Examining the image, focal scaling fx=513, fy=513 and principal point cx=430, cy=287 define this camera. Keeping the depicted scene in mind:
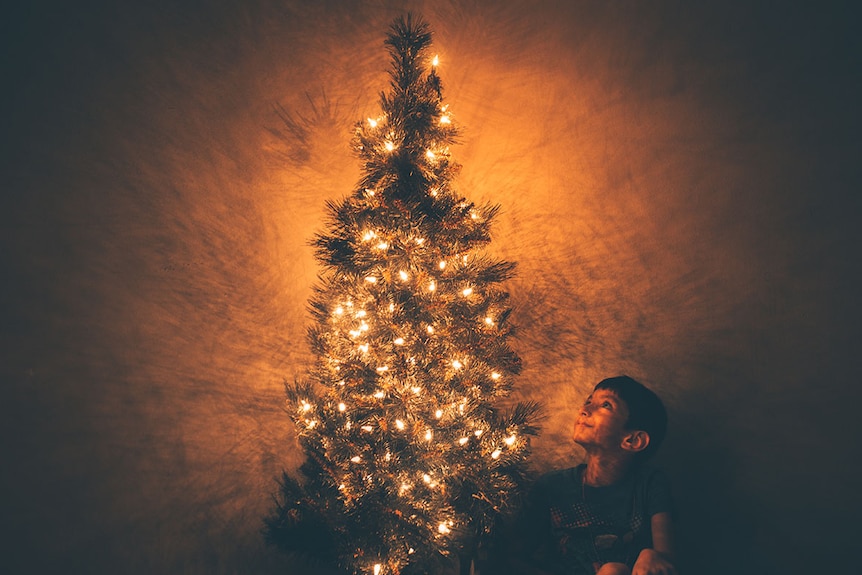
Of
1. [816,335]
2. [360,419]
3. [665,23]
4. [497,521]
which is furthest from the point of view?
[665,23]

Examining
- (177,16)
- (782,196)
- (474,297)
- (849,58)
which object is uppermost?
(177,16)

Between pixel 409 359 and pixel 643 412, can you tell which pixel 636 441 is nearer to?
pixel 643 412

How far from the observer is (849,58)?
188 cm

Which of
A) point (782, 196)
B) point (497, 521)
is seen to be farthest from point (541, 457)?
point (782, 196)

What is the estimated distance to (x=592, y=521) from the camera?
1.72m

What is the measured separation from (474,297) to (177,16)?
1681mm

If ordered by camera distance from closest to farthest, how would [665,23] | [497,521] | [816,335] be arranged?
[497,521] < [816,335] < [665,23]

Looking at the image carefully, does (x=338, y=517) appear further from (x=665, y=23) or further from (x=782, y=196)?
(x=665, y=23)

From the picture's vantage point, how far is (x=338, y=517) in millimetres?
1617

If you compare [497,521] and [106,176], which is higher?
[106,176]

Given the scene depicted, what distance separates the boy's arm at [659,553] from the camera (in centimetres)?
155

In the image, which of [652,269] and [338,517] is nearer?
[338,517]

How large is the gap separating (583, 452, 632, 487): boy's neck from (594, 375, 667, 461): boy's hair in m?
0.05

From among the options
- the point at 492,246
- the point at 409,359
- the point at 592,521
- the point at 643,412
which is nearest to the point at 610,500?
the point at 592,521
